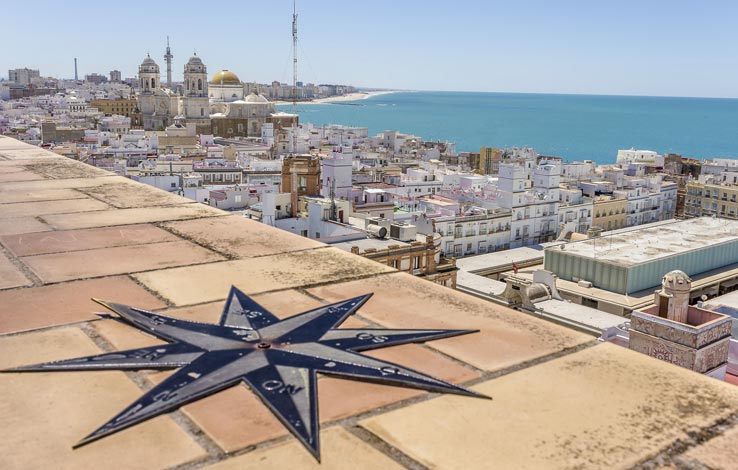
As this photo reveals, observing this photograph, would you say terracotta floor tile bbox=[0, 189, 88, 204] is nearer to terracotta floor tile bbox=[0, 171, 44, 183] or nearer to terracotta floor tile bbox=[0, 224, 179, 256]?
terracotta floor tile bbox=[0, 171, 44, 183]

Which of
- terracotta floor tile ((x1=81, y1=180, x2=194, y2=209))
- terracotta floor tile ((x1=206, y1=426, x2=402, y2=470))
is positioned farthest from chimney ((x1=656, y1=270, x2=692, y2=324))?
terracotta floor tile ((x1=206, y1=426, x2=402, y2=470))

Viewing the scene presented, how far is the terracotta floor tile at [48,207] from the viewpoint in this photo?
436 centimetres

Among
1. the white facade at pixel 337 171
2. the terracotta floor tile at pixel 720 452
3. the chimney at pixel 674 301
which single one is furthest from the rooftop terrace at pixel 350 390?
the white facade at pixel 337 171

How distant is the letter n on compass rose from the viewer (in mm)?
1893

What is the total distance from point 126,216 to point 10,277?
52.5 inches

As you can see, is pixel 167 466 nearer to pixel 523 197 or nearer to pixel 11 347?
pixel 11 347

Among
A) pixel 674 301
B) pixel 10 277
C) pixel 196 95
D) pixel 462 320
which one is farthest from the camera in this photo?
pixel 196 95

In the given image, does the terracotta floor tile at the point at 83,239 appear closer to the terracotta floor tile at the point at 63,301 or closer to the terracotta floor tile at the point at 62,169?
the terracotta floor tile at the point at 63,301

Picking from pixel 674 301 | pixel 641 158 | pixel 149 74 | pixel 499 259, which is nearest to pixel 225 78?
pixel 149 74

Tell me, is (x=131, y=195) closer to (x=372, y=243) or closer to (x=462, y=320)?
(x=462, y=320)

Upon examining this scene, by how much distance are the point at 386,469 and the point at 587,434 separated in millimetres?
509

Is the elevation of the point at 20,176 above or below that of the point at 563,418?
above

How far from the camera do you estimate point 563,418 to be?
183 centimetres

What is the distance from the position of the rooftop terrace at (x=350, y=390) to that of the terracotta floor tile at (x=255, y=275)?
13 millimetres
